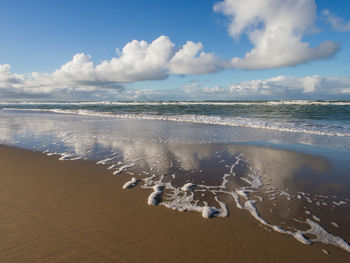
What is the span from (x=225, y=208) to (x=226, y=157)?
3.33 m

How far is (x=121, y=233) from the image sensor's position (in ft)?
9.45

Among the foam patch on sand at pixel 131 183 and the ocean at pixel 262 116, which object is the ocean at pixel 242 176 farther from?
the ocean at pixel 262 116

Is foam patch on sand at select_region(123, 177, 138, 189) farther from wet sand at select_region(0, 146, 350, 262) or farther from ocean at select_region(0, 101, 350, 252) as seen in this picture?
wet sand at select_region(0, 146, 350, 262)

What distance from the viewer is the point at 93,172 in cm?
534

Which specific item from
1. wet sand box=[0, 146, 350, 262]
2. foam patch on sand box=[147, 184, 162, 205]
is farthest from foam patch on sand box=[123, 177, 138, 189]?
foam patch on sand box=[147, 184, 162, 205]

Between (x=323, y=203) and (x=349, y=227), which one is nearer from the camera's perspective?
(x=349, y=227)

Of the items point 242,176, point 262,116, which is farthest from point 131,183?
point 262,116

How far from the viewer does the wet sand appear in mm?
2516

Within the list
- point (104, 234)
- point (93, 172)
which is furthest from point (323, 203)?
point (93, 172)

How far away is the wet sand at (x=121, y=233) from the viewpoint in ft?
8.25

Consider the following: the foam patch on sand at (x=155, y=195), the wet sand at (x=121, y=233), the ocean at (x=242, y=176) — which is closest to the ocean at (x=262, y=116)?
the ocean at (x=242, y=176)

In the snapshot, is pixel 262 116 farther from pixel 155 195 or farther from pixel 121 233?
pixel 121 233

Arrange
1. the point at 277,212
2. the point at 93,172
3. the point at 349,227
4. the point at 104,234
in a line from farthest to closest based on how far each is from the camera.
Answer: the point at 93,172 < the point at 277,212 < the point at 349,227 < the point at 104,234

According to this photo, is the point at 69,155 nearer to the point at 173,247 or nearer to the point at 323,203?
the point at 173,247
